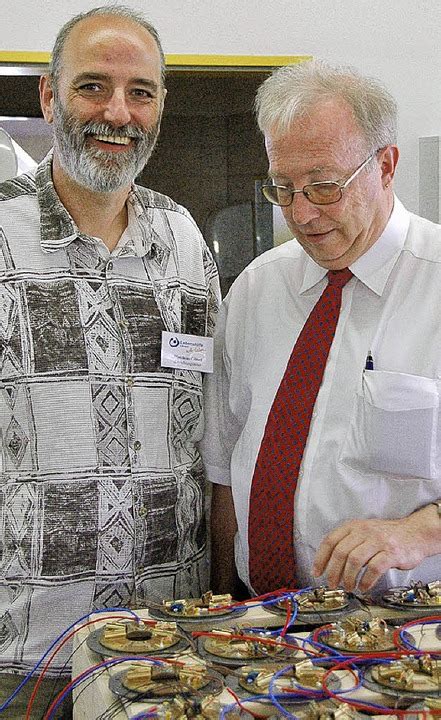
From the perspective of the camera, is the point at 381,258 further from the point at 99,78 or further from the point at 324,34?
the point at 324,34

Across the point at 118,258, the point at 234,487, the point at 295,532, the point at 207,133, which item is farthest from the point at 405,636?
the point at 207,133

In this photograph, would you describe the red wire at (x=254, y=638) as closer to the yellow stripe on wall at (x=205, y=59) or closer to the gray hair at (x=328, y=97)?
the gray hair at (x=328, y=97)

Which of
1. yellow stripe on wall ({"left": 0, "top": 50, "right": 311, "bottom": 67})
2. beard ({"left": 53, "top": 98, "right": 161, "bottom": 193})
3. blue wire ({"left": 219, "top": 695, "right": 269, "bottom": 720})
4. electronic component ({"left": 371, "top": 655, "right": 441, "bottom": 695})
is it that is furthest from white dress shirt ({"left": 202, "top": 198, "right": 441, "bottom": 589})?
yellow stripe on wall ({"left": 0, "top": 50, "right": 311, "bottom": 67})

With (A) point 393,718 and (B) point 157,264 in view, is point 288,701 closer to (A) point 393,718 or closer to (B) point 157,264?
(A) point 393,718

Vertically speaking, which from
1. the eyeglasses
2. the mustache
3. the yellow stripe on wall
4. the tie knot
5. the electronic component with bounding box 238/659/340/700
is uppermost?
the yellow stripe on wall

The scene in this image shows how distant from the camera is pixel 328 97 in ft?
5.79

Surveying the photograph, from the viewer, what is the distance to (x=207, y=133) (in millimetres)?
3143

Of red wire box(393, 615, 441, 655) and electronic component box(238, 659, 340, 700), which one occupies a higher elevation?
red wire box(393, 615, 441, 655)

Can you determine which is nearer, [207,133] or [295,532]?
[295,532]

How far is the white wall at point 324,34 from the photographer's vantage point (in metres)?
3.07

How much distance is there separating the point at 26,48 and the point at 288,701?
2396mm

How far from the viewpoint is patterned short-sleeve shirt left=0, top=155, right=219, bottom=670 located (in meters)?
1.82

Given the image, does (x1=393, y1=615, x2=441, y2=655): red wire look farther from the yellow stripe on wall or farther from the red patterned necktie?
the yellow stripe on wall

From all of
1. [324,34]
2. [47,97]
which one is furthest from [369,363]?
[324,34]
